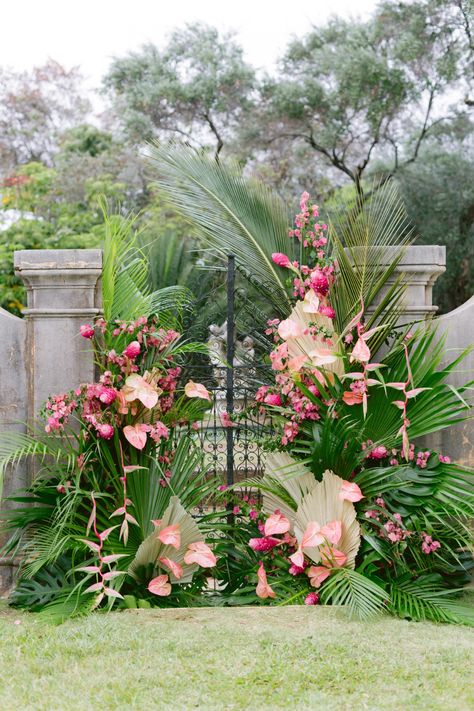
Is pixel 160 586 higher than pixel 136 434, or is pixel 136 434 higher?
pixel 136 434

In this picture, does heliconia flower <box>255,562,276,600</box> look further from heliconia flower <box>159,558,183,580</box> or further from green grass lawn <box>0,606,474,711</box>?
heliconia flower <box>159,558,183,580</box>

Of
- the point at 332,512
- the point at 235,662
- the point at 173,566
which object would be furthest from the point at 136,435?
the point at 235,662

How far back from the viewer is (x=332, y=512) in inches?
182

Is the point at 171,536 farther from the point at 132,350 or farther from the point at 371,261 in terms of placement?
the point at 371,261

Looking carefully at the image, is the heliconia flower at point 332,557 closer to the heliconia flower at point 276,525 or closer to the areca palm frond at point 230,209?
the heliconia flower at point 276,525

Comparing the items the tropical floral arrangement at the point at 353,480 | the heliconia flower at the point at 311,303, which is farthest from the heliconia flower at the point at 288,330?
the heliconia flower at the point at 311,303

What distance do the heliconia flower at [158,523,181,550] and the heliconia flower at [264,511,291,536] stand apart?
485 millimetres

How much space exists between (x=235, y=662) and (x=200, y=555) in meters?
1.09

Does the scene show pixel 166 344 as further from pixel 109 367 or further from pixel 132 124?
pixel 132 124

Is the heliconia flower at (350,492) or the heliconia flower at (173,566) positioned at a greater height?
the heliconia flower at (350,492)

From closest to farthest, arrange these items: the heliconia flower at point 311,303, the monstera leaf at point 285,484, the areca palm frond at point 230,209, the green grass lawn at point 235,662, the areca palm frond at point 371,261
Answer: the green grass lawn at point 235,662 → the monstera leaf at point 285,484 → the heliconia flower at point 311,303 → the areca palm frond at point 371,261 → the areca palm frond at point 230,209

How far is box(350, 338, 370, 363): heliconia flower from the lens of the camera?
4629 mm

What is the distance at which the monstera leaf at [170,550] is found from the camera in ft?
15.4

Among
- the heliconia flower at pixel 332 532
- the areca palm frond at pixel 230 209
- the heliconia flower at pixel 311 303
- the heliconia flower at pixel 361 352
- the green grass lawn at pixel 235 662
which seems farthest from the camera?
the areca palm frond at pixel 230 209
